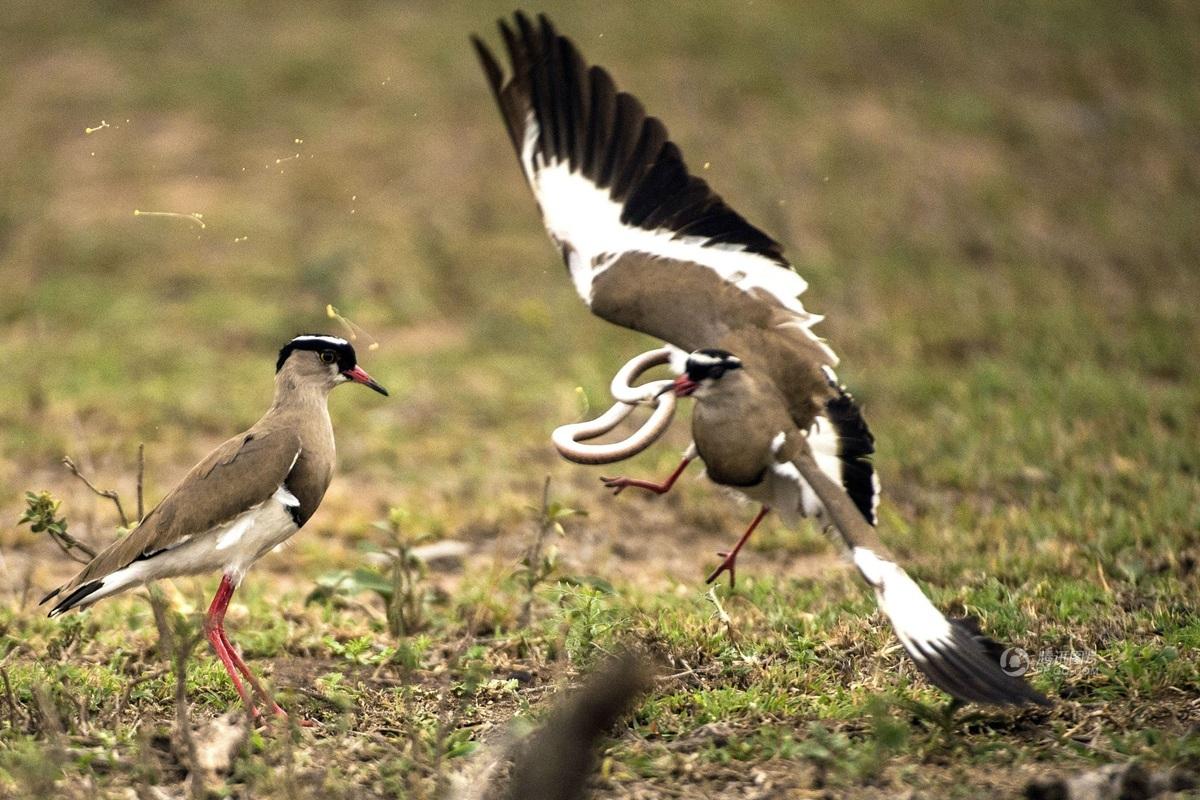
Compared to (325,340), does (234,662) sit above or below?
below

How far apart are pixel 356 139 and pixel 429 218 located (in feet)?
4.39

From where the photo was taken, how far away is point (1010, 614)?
5.05m

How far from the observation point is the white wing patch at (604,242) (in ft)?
18.2

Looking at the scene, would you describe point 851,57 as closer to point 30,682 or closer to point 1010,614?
point 1010,614

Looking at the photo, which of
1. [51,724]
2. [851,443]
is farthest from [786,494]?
[51,724]

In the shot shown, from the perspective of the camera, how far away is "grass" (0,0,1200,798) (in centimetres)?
436

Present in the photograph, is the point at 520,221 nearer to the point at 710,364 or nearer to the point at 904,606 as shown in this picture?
the point at 710,364

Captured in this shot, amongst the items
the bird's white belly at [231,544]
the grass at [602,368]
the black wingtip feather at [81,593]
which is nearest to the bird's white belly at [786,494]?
the grass at [602,368]

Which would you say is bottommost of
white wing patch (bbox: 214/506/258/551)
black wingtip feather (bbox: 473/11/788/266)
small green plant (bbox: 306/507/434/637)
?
small green plant (bbox: 306/507/434/637)

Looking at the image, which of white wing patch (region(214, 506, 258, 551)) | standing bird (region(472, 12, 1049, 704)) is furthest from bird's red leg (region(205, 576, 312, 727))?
standing bird (region(472, 12, 1049, 704))

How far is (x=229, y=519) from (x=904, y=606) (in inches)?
79.3

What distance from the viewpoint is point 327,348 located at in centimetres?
493

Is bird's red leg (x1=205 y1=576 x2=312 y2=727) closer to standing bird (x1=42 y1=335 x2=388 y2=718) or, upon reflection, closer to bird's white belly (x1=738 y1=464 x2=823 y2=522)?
standing bird (x1=42 y1=335 x2=388 y2=718)

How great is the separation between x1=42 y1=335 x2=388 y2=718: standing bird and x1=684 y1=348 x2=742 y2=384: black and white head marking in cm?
119
